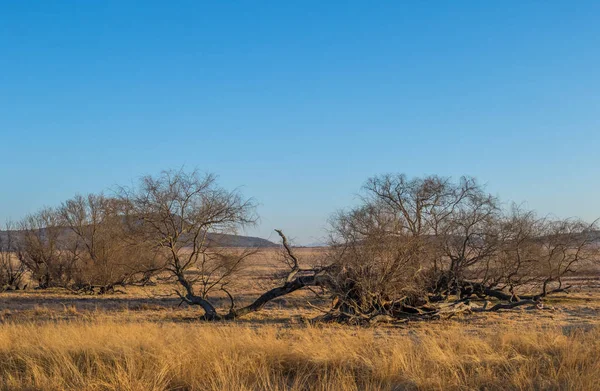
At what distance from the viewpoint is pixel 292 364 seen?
23.1ft

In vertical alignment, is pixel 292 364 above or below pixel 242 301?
above

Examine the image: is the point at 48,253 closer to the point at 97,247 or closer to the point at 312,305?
the point at 97,247

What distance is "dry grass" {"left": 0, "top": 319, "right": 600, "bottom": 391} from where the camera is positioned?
6051mm

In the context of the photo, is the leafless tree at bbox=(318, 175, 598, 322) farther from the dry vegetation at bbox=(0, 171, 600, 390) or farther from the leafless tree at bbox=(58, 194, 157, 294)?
the leafless tree at bbox=(58, 194, 157, 294)

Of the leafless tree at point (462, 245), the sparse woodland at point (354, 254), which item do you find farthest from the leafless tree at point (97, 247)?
the leafless tree at point (462, 245)

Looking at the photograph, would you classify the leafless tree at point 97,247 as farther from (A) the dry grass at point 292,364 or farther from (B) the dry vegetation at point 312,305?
(A) the dry grass at point 292,364

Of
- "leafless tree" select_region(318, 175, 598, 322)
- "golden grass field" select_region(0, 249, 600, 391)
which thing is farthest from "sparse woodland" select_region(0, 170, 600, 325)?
"golden grass field" select_region(0, 249, 600, 391)

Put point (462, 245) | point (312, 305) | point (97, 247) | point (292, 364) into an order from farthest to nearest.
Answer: point (97, 247)
point (462, 245)
point (312, 305)
point (292, 364)

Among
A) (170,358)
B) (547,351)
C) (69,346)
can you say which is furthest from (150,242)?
(547,351)

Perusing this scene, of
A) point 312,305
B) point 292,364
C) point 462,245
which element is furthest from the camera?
point 462,245

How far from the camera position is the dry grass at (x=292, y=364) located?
6051 mm

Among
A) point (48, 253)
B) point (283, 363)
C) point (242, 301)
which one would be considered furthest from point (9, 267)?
point (283, 363)

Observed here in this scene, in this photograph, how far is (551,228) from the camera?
78.2 feet

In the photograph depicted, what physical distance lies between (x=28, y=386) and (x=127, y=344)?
5.43 feet
